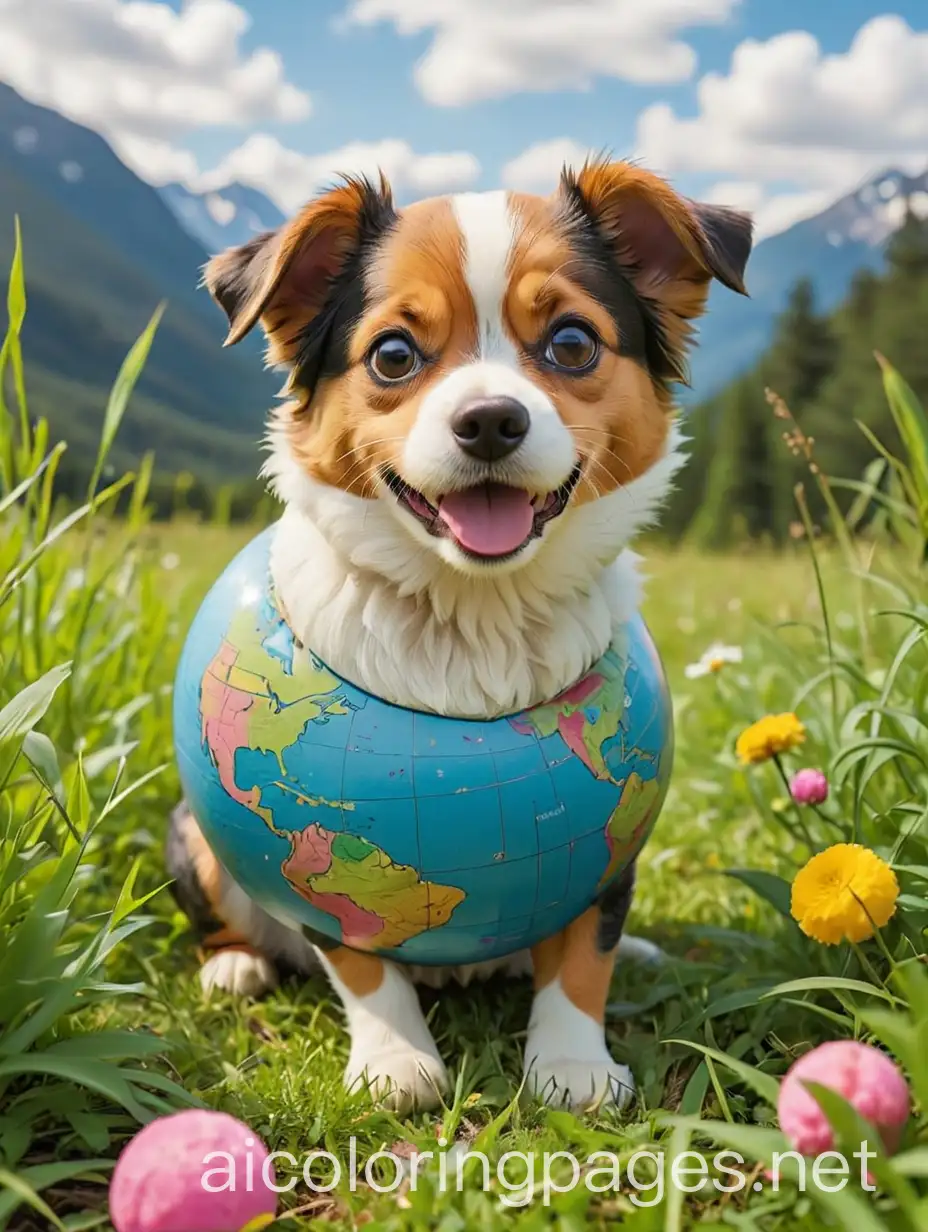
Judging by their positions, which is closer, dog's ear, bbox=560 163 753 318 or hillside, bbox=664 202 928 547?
dog's ear, bbox=560 163 753 318

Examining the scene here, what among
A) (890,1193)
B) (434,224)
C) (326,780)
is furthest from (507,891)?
(434,224)

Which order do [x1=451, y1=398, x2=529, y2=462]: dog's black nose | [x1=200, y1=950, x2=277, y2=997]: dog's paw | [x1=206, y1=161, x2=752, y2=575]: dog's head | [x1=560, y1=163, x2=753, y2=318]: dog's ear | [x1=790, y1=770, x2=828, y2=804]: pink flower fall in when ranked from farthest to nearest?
1. [x1=200, y1=950, x2=277, y2=997]: dog's paw
2. [x1=790, y1=770, x2=828, y2=804]: pink flower
3. [x1=560, y1=163, x2=753, y2=318]: dog's ear
4. [x1=206, y1=161, x2=752, y2=575]: dog's head
5. [x1=451, y1=398, x2=529, y2=462]: dog's black nose

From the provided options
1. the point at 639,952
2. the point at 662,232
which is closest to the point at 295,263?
the point at 662,232

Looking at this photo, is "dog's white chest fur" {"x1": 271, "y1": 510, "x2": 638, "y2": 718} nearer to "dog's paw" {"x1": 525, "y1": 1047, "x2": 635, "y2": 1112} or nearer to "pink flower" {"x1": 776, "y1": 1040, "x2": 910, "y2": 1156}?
"dog's paw" {"x1": 525, "y1": 1047, "x2": 635, "y2": 1112}

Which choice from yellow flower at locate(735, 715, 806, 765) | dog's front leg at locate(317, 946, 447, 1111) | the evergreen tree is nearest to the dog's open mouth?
yellow flower at locate(735, 715, 806, 765)

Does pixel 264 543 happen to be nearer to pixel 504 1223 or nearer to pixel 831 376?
pixel 504 1223

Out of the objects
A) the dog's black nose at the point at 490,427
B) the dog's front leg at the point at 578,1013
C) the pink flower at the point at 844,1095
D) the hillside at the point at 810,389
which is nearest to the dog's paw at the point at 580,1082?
the dog's front leg at the point at 578,1013

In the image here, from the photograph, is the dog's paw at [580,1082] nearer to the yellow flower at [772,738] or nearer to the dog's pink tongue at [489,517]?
the yellow flower at [772,738]
